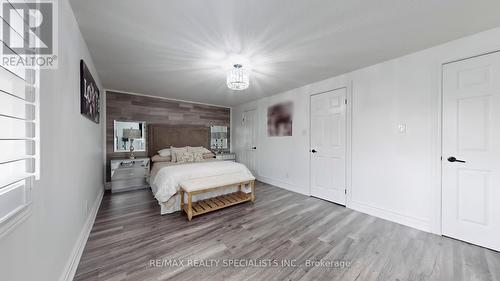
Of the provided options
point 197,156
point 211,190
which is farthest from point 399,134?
point 197,156

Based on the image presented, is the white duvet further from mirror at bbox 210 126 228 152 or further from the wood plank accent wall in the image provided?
mirror at bbox 210 126 228 152

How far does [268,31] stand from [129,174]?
388 cm

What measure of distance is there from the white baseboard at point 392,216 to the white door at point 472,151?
185mm

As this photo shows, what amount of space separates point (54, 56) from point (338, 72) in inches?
134

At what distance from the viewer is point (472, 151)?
200 centimetres

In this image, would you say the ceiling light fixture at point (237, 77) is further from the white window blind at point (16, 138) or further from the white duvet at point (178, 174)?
the white window blind at point (16, 138)

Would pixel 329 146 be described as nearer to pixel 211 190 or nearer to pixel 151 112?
pixel 211 190

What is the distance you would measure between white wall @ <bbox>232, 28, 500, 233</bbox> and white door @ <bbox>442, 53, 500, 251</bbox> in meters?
0.09

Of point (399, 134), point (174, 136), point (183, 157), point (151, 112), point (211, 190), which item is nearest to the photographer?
point (399, 134)

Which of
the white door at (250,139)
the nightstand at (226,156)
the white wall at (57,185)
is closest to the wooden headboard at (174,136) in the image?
the nightstand at (226,156)

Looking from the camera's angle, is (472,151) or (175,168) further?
(175,168)

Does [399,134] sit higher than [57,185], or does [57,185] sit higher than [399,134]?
[399,134]

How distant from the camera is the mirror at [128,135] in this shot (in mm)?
4125

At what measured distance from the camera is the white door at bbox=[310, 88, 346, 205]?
3.14 m
